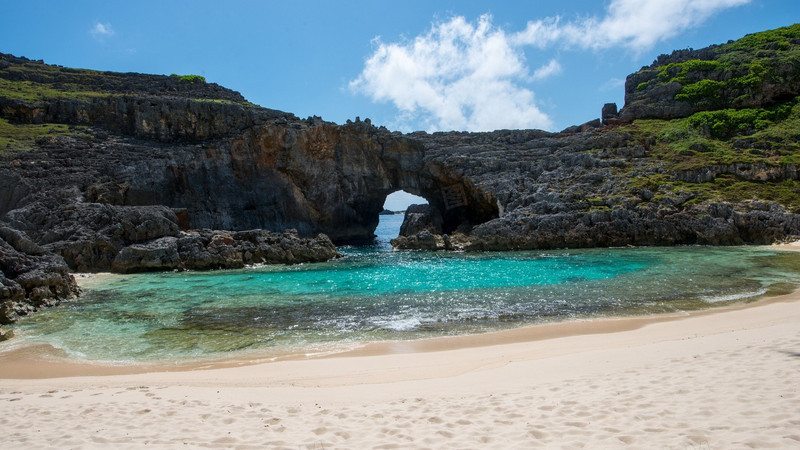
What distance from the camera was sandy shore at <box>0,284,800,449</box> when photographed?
5504 millimetres

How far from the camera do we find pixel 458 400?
23.7 feet

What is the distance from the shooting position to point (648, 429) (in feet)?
17.7

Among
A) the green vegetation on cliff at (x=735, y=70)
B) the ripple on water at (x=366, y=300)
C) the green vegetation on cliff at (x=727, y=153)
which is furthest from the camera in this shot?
the green vegetation on cliff at (x=735, y=70)

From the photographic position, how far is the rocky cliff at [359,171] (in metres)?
34.7

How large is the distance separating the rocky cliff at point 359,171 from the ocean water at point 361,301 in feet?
21.6

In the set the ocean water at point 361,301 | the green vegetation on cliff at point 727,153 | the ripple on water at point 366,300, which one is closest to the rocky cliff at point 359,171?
the green vegetation on cliff at point 727,153

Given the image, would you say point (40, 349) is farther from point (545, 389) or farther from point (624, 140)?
point (624, 140)

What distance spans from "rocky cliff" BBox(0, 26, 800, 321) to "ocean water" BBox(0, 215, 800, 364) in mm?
6576

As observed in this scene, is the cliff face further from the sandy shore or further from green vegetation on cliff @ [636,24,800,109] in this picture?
the sandy shore

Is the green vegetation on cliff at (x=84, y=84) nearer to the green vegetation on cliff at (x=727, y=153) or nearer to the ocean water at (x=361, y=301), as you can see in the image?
the ocean water at (x=361, y=301)

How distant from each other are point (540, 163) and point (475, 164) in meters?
6.98

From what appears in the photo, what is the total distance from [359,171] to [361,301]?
112 feet

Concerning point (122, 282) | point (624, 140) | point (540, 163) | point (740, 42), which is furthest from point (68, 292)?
point (740, 42)

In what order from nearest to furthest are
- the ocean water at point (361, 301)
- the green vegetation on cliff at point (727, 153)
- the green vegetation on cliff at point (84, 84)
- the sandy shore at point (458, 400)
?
the sandy shore at point (458, 400)
the ocean water at point (361, 301)
the green vegetation on cliff at point (727, 153)
the green vegetation on cliff at point (84, 84)
